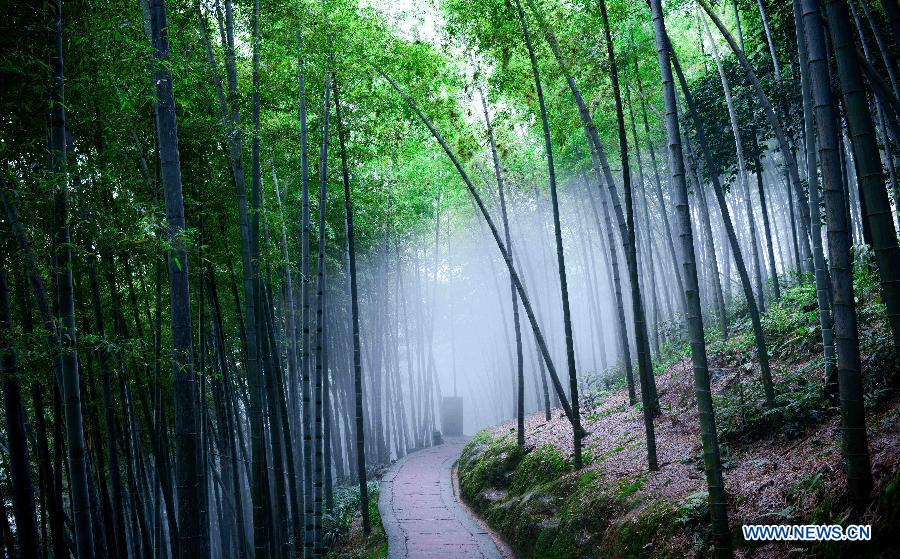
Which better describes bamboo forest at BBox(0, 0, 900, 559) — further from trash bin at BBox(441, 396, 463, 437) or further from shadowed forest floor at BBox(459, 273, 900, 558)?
trash bin at BBox(441, 396, 463, 437)

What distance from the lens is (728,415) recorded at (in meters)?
4.72

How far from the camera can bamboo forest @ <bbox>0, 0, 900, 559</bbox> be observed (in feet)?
10.2

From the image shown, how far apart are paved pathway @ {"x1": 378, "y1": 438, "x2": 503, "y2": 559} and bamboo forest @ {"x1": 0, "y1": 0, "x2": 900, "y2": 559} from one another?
0.20 ft

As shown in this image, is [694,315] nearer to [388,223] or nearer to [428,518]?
[428,518]

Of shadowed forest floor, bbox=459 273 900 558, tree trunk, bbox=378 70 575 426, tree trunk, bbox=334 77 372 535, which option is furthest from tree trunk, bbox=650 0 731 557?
tree trunk, bbox=334 77 372 535

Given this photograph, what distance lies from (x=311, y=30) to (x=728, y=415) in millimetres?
5646

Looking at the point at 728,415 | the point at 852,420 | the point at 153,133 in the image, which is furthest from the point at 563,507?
the point at 153,133

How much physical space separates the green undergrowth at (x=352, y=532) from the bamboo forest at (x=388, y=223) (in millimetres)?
46

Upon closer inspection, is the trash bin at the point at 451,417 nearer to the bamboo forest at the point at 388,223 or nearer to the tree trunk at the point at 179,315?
the bamboo forest at the point at 388,223

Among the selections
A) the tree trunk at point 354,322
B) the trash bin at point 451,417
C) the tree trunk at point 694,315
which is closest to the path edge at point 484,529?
the tree trunk at point 354,322

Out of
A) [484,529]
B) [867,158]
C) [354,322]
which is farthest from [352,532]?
[867,158]

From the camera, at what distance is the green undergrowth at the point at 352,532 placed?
645 cm

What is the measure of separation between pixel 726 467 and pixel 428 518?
4212 millimetres

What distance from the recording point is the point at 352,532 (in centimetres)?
747
